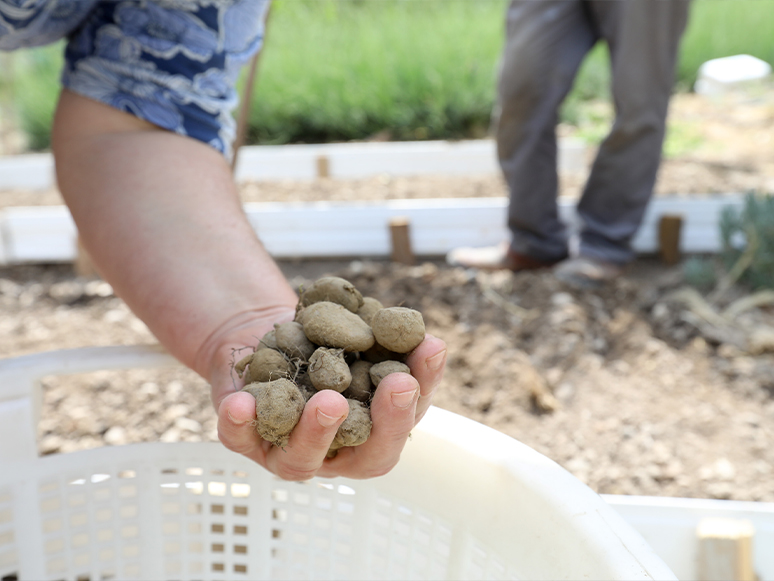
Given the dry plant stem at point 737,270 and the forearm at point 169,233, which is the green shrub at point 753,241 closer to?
the dry plant stem at point 737,270

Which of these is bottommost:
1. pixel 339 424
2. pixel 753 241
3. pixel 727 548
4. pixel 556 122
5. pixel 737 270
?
pixel 737 270

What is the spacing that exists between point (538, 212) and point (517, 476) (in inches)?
71.6

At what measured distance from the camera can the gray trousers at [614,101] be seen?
2209mm

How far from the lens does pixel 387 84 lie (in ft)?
13.8

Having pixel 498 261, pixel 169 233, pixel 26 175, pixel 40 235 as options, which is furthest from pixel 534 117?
pixel 26 175

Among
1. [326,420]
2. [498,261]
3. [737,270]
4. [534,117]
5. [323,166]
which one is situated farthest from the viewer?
[323,166]

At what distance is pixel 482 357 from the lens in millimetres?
1895

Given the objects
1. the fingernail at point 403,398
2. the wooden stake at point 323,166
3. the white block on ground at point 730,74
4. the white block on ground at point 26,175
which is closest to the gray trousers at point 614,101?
the wooden stake at point 323,166

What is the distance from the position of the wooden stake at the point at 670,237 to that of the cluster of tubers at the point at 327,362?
2.10m

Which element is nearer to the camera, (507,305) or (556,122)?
(507,305)

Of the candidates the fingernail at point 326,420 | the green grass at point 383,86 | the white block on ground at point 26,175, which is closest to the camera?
the fingernail at point 326,420

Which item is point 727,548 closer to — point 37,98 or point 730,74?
point 730,74

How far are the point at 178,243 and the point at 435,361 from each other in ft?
1.42

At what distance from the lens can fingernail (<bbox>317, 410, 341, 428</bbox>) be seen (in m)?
0.66
